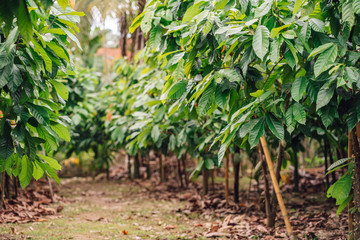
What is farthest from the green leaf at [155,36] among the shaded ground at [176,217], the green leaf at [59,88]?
the shaded ground at [176,217]

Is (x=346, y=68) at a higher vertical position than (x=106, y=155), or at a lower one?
higher

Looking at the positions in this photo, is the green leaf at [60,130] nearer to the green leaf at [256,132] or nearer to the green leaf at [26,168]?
the green leaf at [26,168]

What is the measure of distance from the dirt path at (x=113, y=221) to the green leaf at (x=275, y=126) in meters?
1.74

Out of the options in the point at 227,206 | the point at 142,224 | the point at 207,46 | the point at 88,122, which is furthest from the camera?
the point at 88,122

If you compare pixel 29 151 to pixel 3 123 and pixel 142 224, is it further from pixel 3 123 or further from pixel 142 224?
pixel 142 224

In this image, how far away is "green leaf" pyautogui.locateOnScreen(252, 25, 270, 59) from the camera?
5.52 feet

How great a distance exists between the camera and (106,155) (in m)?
7.93

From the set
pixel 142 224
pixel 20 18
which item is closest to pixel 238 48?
pixel 20 18

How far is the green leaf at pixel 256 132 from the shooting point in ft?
6.09

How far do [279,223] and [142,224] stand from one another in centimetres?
157

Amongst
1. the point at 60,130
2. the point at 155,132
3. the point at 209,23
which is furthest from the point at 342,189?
the point at 155,132

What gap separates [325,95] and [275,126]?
0.32 metres

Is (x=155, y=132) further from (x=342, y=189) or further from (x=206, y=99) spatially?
(x=342, y=189)

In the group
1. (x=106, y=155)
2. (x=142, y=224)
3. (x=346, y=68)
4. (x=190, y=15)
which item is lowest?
(x=142, y=224)
